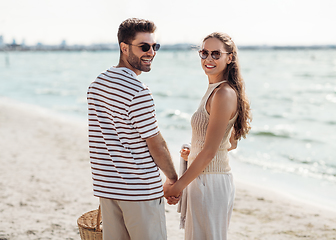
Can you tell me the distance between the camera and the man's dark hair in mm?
2125

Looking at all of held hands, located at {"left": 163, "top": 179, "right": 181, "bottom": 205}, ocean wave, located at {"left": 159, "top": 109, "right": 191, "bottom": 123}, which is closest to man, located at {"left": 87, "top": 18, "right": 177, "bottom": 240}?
held hands, located at {"left": 163, "top": 179, "right": 181, "bottom": 205}

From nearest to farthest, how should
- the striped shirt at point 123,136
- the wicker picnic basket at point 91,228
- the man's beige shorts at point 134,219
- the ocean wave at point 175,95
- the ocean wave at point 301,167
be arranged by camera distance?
the striped shirt at point 123,136 → the man's beige shorts at point 134,219 → the wicker picnic basket at point 91,228 → the ocean wave at point 301,167 → the ocean wave at point 175,95

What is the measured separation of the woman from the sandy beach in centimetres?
189

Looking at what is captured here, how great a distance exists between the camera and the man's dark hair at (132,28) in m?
2.12

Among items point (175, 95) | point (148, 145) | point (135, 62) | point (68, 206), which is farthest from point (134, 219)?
point (175, 95)

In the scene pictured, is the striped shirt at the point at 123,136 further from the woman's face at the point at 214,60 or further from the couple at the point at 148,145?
the woman's face at the point at 214,60

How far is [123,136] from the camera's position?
2057mm

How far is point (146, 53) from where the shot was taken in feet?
7.11

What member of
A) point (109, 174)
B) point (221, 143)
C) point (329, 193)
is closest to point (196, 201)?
point (221, 143)

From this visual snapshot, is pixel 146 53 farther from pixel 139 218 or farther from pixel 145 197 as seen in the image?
pixel 139 218

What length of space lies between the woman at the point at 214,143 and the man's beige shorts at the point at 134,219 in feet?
0.92

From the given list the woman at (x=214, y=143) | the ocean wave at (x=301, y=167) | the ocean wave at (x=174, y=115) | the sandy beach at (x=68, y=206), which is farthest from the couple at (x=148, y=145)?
the ocean wave at (x=174, y=115)

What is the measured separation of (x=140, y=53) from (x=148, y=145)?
0.56 metres

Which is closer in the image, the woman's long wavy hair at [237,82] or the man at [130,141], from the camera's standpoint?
the man at [130,141]
